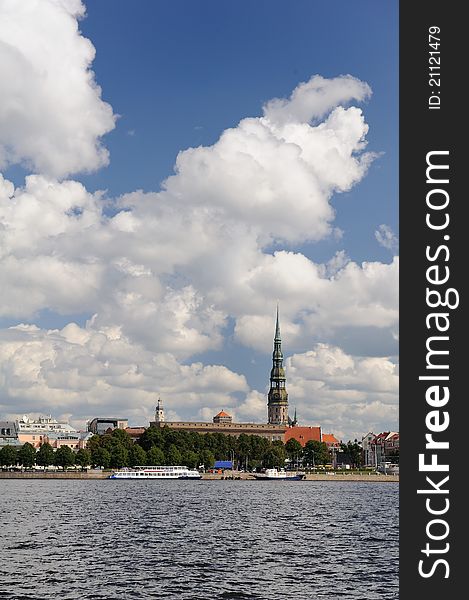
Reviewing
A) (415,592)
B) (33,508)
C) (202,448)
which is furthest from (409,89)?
(202,448)

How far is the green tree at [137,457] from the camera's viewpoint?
176250 mm

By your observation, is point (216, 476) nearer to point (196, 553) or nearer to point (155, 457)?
point (155, 457)

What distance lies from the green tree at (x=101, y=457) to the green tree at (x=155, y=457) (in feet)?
28.2

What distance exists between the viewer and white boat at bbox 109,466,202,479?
16688cm

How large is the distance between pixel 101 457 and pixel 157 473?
38.0 ft

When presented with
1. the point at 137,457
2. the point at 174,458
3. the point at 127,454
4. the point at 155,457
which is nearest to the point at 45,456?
the point at 127,454

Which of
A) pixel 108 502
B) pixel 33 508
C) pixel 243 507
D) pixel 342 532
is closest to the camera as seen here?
pixel 342 532

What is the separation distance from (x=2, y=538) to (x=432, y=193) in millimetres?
40376

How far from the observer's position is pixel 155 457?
590 ft

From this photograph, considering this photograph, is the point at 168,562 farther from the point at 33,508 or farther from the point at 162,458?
the point at 162,458

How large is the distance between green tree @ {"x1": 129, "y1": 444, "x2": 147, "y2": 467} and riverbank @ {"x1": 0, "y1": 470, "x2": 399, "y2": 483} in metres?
4.91

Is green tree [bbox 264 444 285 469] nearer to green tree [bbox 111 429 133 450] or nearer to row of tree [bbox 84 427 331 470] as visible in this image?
row of tree [bbox 84 427 331 470]

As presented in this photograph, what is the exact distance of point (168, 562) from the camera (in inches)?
1681

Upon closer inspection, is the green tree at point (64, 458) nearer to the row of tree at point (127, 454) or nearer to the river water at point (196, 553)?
the row of tree at point (127, 454)
